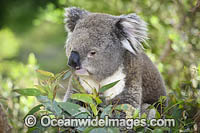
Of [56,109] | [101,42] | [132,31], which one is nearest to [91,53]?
[101,42]

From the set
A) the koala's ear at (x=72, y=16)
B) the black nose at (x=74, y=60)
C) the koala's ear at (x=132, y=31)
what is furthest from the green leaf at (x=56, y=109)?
the koala's ear at (x=72, y=16)

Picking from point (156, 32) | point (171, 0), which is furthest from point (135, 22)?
point (156, 32)

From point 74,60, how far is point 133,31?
686 millimetres

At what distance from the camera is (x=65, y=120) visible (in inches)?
89.7

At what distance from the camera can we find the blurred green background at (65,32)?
357 cm

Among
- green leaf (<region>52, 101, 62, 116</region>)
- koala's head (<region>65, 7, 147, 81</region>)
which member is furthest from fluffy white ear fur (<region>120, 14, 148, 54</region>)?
green leaf (<region>52, 101, 62, 116</region>)

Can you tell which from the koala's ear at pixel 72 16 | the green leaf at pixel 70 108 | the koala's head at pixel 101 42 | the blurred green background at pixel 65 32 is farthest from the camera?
the blurred green background at pixel 65 32

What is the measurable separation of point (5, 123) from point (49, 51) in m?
7.21

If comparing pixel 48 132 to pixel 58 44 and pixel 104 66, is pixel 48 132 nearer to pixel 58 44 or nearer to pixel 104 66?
pixel 104 66

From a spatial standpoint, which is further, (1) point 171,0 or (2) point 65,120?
(1) point 171,0

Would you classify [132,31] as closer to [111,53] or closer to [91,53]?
[111,53]

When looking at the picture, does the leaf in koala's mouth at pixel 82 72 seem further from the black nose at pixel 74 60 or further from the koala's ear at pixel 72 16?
the koala's ear at pixel 72 16

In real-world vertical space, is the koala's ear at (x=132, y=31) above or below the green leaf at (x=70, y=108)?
above

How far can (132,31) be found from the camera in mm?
3074
